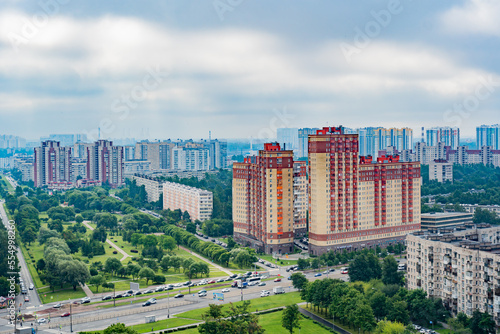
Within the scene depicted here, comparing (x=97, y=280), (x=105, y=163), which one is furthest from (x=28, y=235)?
(x=105, y=163)

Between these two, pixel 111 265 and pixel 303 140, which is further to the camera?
pixel 303 140

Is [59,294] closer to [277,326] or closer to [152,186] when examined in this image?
[277,326]

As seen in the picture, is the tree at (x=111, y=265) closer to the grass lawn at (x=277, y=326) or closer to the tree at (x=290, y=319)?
the grass lawn at (x=277, y=326)

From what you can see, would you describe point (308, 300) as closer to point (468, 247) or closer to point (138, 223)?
point (468, 247)

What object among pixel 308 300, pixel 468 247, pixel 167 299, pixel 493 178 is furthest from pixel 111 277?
pixel 493 178

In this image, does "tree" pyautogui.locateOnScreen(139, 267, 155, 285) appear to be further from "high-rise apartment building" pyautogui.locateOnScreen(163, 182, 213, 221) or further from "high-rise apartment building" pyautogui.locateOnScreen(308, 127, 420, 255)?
"high-rise apartment building" pyautogui.locateOnScreen(163, 182, 213, 221)
